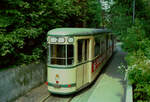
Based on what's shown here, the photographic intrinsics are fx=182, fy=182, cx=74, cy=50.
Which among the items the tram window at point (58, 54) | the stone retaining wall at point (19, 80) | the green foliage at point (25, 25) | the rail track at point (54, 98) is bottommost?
the rail track at point (54, 98)

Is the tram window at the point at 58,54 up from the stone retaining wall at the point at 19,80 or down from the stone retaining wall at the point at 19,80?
up

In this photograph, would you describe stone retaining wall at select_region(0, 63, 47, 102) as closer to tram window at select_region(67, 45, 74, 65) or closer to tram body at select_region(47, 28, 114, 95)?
tram body at select_region(47, 28, 114, 95)

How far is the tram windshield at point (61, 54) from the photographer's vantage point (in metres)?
8.23

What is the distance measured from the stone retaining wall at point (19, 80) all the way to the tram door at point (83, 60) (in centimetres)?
284

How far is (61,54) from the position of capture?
27.1ft

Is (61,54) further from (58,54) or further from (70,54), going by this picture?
(70,54)

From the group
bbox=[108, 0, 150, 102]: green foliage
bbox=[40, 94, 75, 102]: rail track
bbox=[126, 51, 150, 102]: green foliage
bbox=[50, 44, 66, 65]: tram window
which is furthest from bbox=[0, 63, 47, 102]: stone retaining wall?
bbox=[126, 51, 150, 102]: green foliage

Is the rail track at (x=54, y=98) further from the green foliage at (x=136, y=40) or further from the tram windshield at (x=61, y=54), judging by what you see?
the green foliage at (x=136, y=40)

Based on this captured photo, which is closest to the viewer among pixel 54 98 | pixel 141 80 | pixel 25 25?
pixel 141 80

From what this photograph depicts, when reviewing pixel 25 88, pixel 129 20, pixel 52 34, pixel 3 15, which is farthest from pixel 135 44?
pixel 3 15

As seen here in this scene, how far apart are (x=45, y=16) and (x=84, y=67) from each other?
4040mm

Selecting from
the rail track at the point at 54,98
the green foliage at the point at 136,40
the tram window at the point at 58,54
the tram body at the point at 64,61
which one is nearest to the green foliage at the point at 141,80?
the green foliage at the point at 136,40

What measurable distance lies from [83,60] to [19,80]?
3322mm

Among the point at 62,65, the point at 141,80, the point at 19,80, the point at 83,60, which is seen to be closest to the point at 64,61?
the point at 62,65
